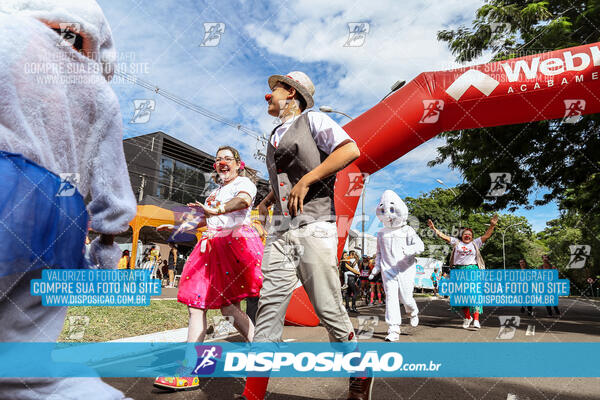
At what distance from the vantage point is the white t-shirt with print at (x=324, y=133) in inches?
89.2

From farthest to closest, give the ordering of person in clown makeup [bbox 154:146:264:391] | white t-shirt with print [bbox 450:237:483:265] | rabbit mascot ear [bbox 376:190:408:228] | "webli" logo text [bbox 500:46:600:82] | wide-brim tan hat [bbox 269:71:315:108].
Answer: white t-shirt with print [bbox 450:237:483:265] < rabbit mascot ear [bbox 376:190:408:228] < "webli" logo text [bbox 500:46:600:82] < person in clown makeup [bbox 154:146:264:391] < wide-brim tan hat [bbox 269:71:315:108]

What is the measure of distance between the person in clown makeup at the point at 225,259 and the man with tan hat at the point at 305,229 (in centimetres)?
69

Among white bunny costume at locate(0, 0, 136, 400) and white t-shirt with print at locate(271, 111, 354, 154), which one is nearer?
white bunny costume at locate(0, 0, 136, 400)

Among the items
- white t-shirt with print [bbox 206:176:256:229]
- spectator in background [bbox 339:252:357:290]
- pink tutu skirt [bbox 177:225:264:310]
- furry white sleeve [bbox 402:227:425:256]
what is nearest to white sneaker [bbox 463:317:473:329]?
furry white sleeve [bbox 402:227:425:256]

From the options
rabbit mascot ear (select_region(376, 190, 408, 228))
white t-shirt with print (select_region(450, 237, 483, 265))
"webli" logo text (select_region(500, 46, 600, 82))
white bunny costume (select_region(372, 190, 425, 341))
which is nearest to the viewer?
"webli" logo text (select_region(500, 46, 600, 82))

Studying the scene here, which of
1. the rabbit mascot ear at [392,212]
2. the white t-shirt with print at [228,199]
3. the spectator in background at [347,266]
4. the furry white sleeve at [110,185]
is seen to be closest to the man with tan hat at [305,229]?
the white t-shirt with print at [228,199]

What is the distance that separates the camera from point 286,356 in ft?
8.01

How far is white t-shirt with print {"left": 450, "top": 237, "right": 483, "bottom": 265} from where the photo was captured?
7207 mm

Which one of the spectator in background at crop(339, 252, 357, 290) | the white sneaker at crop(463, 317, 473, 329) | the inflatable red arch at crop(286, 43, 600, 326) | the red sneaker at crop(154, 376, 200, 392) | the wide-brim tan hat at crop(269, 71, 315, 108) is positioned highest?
the inflatable red arch at crop(286, 43, 600, 326)

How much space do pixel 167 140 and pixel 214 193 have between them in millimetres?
18658

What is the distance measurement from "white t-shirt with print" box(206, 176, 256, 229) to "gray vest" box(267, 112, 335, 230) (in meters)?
0.82

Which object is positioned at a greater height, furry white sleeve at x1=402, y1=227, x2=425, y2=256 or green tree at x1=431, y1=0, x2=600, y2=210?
green tree at x1=431, y1=0, x2=600, y2=210

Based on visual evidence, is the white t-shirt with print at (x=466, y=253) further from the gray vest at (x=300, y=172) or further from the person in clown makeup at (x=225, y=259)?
the gray vest at (x=300, y=172)

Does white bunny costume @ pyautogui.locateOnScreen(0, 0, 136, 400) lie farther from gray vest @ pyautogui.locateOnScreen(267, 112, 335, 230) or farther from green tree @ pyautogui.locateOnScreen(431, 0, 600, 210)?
green tree @ pyautogui.locateOnScreen(431, 0, 600, 210)
